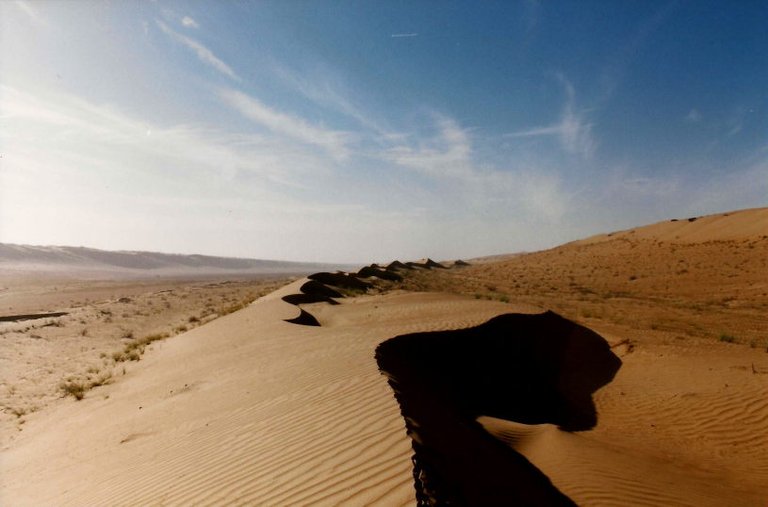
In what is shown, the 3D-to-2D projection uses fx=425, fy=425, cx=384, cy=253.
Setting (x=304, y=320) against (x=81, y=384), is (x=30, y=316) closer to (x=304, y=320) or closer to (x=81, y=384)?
(x=81, y=384)

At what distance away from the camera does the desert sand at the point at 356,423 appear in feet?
11.4

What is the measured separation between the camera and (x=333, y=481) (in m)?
2.99

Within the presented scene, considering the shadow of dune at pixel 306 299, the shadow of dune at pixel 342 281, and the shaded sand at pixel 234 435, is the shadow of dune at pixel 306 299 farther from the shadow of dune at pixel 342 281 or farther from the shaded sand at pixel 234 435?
the shaded sand at pixel 234 435

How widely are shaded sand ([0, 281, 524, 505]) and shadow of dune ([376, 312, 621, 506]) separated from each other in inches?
11.6

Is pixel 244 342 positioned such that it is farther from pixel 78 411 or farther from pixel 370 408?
pixel 370 408

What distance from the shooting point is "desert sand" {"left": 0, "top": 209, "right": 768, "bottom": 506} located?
11.4ft

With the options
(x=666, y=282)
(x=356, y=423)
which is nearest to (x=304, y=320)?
(x=356, y=423)

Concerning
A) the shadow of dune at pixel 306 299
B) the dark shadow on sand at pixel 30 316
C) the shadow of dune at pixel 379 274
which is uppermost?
the shadow of dune at pixel 379 274

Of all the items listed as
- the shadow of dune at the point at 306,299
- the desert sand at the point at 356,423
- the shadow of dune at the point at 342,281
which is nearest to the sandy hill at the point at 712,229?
the desert sand at the point at 356,423

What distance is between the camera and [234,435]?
440cm

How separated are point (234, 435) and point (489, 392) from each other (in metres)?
5.03

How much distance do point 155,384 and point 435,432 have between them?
251 inches

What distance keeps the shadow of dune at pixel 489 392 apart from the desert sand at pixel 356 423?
9 cm

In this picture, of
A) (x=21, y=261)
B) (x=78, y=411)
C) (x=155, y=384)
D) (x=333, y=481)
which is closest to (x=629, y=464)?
(x=333, y=481)
